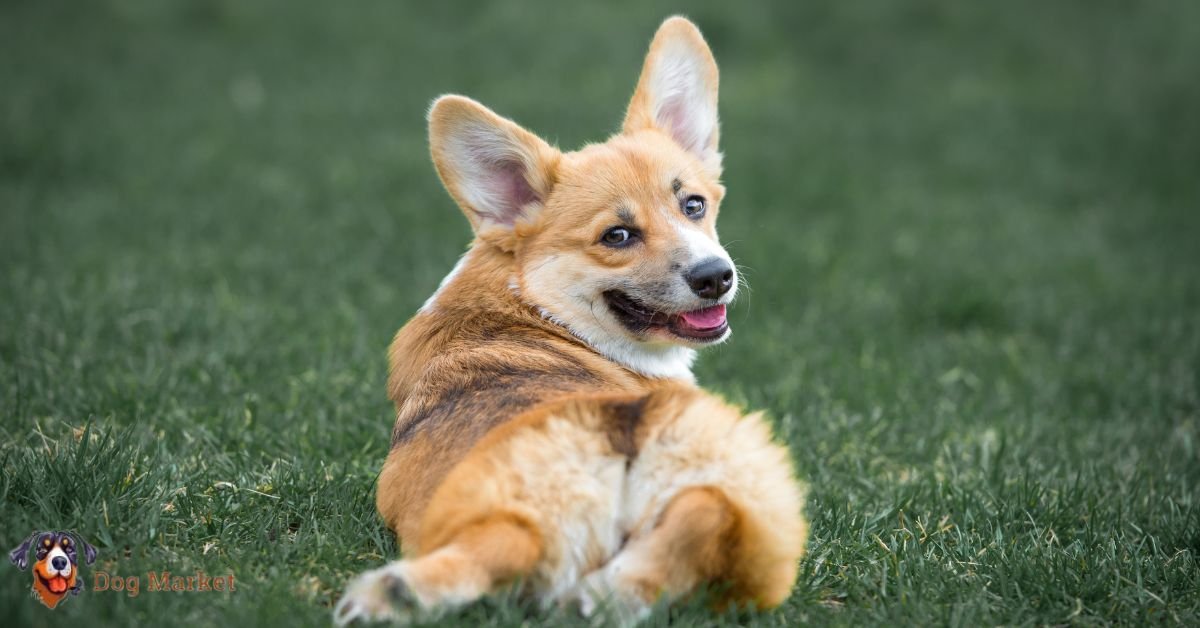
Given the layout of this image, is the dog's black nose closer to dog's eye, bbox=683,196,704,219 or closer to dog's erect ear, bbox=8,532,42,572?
dog's eye, bbox=683,196,704,219

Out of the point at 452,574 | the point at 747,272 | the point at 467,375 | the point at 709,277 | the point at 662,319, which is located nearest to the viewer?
the point at 452,574

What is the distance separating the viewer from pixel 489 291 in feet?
11.2

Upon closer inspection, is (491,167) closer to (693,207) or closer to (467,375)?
(693,207)

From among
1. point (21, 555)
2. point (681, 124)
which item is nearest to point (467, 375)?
point (21, 555)

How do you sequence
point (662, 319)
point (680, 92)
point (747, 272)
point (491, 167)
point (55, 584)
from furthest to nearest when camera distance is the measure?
point (747, 272), point (680, 92), point (491, 167), point (662, 319), point (55, 584)

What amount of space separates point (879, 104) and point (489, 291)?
889 cm

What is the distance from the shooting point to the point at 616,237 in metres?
Result: 3.48

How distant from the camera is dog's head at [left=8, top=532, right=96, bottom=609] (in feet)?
8.71

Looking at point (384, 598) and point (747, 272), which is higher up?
point (384, 598)

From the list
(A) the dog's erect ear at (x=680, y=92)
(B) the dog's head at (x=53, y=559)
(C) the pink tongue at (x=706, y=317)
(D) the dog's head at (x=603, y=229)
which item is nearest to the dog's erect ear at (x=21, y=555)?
(B) the dog's head at (x=53, y=559)

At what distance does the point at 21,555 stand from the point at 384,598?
1.05m

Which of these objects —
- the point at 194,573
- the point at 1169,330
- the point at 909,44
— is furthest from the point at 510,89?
the point at 194,573

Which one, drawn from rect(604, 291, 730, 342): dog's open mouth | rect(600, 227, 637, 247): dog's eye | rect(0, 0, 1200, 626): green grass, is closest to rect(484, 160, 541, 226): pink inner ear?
rect(600, 227, 637, 247): dog's eye

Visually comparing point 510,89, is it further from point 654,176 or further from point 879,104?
point 654,176
